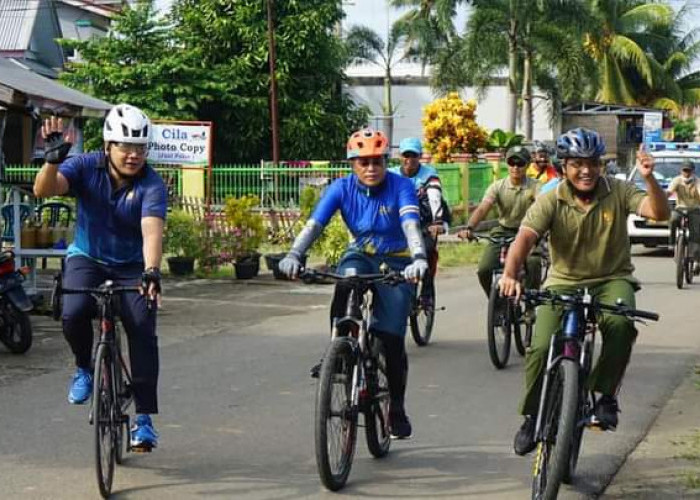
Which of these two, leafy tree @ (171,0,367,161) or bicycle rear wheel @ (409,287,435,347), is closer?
bicycle rear wheel @ (409,287,435,347)

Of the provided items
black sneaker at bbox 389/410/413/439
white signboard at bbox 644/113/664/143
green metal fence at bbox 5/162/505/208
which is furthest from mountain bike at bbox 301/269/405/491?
white signboard at bbox 644/113/664/143

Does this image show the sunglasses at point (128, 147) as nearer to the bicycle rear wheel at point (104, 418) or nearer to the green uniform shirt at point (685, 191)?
the bicycle rear wheel at point (104, 418)

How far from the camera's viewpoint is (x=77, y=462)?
22.5 ft

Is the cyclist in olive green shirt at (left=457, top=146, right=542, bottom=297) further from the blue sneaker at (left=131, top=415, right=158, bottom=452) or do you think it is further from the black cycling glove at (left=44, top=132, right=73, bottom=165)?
the black cycling glove at (left=44, top=132, right=73, bottom=165)

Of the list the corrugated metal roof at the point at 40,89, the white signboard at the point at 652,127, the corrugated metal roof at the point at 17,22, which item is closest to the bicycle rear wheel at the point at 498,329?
the corrugated metal roof at the point at 40,89

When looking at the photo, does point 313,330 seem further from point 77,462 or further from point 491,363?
point 77,462

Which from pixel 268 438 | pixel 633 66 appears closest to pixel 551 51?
pixel 633 66

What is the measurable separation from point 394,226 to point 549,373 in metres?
1.57

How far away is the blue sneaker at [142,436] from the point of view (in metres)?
6.49

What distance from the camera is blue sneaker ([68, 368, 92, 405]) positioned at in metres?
6.42

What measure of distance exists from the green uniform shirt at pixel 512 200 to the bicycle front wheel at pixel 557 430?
516 centimetres

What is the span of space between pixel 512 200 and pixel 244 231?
734 cm

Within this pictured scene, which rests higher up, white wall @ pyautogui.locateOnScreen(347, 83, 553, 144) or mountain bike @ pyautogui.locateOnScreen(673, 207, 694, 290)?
white wall @ pyautogui.locateOnScreen(347, 83, 553, 144)

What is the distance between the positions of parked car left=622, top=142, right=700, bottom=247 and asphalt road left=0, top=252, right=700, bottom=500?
359 inches
